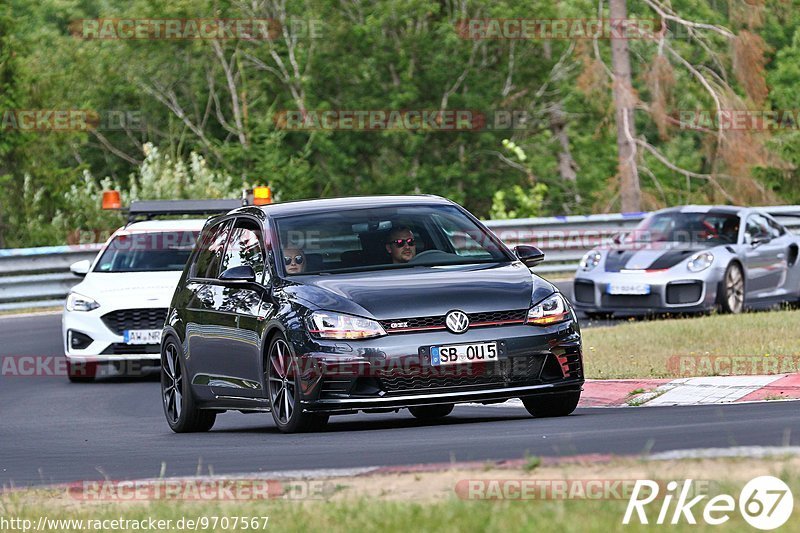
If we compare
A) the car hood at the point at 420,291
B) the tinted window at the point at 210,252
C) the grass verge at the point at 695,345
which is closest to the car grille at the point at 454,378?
the car hood at the point at 420,291

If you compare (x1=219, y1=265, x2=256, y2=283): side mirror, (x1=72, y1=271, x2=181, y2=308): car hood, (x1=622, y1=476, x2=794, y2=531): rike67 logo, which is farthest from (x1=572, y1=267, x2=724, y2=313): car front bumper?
(x1=622, y1=476, x2=794, y2=531): rike67 logo

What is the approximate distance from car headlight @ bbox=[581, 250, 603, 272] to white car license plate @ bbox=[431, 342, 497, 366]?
1157cm

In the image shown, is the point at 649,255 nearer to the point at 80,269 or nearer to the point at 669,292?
the point at 669,292

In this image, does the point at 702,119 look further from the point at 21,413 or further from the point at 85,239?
the point at 21,413

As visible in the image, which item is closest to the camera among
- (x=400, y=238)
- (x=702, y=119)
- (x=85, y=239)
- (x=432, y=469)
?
(x=432, y=469)

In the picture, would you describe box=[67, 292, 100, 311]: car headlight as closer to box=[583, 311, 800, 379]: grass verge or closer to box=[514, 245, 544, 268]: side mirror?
box=[583, 311, 800, 379]: grass verge

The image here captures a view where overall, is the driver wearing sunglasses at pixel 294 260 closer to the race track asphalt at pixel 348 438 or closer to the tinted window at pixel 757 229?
the race track asphalt at pixel 348 438

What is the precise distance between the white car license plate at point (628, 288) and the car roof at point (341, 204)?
29.6 ft

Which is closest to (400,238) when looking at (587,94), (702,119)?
(587,94)

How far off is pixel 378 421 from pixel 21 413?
4266 millimetres

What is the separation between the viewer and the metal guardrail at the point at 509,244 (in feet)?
87.5

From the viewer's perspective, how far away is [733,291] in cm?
2169

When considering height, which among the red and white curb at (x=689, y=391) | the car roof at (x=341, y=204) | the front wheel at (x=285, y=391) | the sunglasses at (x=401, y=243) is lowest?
the red and white curb at (x=689, y=391)

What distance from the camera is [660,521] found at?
6172 mm
